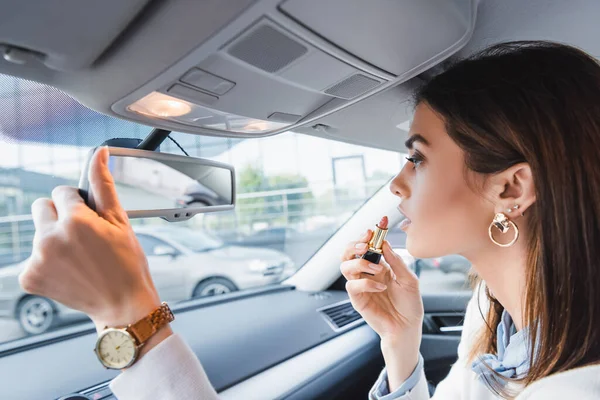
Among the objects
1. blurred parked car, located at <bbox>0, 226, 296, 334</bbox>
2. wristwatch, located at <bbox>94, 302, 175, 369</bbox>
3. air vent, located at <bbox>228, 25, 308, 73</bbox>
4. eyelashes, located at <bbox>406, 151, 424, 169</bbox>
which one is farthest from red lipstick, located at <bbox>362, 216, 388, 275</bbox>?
blurred parked car, located at <bbox>0, 226, 296, 334</bbox>

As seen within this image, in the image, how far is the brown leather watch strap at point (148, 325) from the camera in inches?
39.0

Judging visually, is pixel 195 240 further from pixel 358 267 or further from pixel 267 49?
pixel 267 49

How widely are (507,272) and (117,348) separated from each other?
112 cm

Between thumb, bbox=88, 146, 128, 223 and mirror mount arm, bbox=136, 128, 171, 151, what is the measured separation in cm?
47

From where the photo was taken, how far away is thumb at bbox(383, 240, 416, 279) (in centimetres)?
175

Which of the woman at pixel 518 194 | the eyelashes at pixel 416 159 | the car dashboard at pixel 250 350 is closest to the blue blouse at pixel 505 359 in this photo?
the woman at pixel 518 194

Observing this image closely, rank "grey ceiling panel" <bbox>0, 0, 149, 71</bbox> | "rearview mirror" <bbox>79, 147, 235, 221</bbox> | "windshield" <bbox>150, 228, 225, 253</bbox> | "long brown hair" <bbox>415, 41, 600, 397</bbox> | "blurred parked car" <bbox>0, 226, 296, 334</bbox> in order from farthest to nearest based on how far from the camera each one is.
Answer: "windshield" <bbox>150, 228, 225, 253</bbox> → "blurred parked car" <bbox>0, 226, 296, 334</bbox> → "rearview mirror" <bbox>79, 147, 235, 221</bbox> → "long brown hair" <bbox>415, 41, 600, 397</bbox> → "grey ceiling panel" <bbox>0, 0, 149, 71</bbox>

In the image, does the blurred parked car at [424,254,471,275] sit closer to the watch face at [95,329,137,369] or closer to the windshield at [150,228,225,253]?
the windshield at [150,228,225,253]

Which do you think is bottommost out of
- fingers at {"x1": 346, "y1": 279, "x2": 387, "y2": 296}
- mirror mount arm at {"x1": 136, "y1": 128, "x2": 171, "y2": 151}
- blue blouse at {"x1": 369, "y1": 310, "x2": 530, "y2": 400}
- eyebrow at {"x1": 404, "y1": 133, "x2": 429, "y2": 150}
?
blue blouse at {"x1": 369, "y1": 310, "x2": 530, "y2": 400}

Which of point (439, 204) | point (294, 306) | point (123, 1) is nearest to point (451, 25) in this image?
point (439, 204)

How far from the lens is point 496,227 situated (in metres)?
1.33

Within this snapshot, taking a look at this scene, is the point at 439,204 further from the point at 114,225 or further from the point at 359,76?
the point at 114,225

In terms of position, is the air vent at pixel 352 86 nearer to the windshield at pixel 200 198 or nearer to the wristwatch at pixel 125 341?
the windshield at pixel 200 198

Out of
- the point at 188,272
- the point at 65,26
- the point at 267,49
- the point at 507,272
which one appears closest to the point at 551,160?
the point at 507,272
